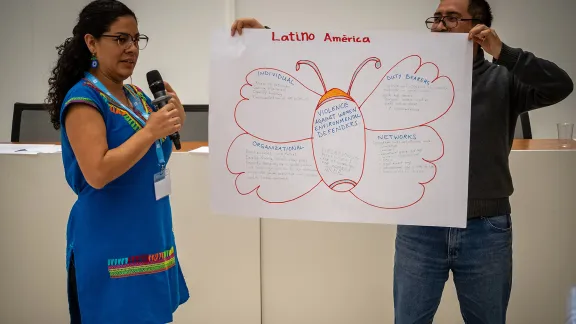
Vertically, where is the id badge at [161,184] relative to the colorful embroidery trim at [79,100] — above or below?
below

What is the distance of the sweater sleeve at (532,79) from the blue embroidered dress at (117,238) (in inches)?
37.3

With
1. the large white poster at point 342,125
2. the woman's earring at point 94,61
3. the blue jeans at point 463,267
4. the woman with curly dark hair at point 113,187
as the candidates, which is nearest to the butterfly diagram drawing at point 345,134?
the large white poster at point 342,125

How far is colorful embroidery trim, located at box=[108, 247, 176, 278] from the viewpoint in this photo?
4.21ft

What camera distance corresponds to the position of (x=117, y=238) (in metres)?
1.28

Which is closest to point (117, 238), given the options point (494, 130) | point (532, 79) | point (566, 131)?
point (494, 130)

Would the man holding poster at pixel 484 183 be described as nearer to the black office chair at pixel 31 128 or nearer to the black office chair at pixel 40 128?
the black office chair at pixel 40 128

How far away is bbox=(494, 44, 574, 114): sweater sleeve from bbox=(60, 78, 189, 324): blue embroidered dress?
3.11 feet

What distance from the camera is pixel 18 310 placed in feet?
7.52

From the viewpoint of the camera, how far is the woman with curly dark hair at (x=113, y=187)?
1237mm

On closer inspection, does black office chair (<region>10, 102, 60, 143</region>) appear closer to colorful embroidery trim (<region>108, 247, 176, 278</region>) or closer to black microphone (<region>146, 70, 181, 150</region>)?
black microphone (<region>146, 70, 181, 150</region>)

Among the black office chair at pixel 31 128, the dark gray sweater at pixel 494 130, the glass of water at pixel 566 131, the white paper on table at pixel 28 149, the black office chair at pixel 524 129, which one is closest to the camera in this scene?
the dark gray sweater at pixel 494 130

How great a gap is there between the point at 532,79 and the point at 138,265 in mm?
1098

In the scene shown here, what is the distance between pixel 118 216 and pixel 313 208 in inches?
20.5

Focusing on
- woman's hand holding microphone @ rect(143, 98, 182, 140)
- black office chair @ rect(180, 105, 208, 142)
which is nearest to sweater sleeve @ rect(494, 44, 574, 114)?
woman's hand holding microphone @ rect(143, 98, 182, 140)
